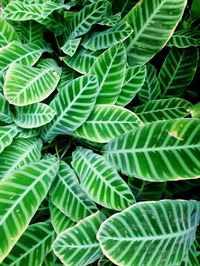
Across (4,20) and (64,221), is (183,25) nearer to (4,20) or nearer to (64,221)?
(4,20)

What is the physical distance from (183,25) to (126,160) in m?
0.61

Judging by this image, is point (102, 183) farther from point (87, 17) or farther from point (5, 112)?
point (87, 17)

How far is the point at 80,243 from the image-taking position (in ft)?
3.12

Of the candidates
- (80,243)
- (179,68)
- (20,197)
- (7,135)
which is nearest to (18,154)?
(7,135)

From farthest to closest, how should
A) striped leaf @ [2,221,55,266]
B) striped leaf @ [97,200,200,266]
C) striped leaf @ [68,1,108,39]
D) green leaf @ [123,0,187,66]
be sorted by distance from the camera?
striped leaf @ [68,1,108,39], green leaf @ [123,0,187,66], striped leaf @ [2,221,55,266], striped leaf @ [97,200,200,266]

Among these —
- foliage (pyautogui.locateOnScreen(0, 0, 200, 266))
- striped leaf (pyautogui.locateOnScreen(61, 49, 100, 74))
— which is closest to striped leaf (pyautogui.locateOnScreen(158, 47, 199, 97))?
foliage (pyautogui.locateOnScreen(0, 0, 200, 266))

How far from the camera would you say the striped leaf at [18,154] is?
1079mm

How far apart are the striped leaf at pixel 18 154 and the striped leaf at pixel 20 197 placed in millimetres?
56

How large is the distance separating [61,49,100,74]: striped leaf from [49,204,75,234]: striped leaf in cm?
42

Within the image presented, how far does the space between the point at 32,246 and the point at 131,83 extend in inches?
21.2

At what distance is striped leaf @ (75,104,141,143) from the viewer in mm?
1084

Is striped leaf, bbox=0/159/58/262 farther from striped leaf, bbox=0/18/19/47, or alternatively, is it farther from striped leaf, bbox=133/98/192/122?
striped leaf, bbox=0/18/19/47

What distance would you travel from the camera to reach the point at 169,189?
46.2 inches

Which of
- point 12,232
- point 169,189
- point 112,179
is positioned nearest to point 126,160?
point 112,179
